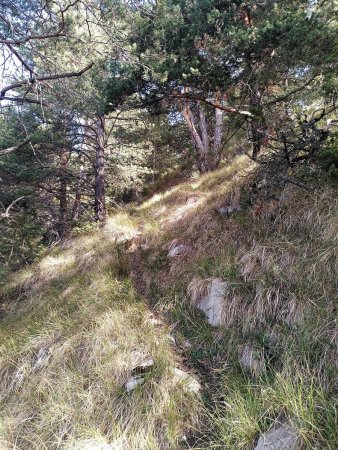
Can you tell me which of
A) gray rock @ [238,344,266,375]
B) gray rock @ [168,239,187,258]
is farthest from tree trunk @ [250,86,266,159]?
gray rock @ [238,344,266,375]

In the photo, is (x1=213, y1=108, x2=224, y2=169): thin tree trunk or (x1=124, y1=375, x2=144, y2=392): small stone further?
(x1=213, y1=108, x2=224, y2=169): thin tree trunk

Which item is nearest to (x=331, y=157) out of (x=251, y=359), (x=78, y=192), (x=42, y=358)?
(x=251, y=359)

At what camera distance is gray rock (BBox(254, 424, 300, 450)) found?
1644 millimetres

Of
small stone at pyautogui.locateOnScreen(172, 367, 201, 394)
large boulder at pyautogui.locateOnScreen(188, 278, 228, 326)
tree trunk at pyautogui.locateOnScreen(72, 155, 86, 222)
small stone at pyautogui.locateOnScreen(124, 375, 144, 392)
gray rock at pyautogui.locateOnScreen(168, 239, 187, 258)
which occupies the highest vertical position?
tree trunk at pyautogui.locateOnScreen(72, 155, 86, 222)

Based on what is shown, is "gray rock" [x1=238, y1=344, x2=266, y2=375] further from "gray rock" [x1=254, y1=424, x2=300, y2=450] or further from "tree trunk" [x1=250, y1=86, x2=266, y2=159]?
"tree trunk" [x1=250, y1=86, x2=266, y2=159]

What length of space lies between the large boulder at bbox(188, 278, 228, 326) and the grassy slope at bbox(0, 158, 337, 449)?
9 cm

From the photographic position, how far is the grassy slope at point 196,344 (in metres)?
1.99

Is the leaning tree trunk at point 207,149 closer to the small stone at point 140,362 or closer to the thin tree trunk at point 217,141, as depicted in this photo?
the thin tree trunk at point 217,141

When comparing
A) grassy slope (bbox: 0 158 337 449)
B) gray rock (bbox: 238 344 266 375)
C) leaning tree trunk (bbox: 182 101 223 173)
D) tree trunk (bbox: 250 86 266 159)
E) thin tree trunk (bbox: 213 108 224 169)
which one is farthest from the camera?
leaning tree trunk (bbox: 182 101 223 173)

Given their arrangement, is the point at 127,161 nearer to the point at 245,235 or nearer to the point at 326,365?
the point at 245,235

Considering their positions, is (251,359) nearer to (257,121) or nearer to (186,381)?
(186,381)

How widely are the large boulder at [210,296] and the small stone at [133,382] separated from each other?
91 centimetres

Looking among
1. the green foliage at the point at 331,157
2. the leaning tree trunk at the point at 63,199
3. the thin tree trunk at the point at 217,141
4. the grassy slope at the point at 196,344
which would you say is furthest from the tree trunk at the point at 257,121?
the leaning tree trunk at the point at 63,199

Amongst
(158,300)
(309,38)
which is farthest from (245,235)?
(309,38)
